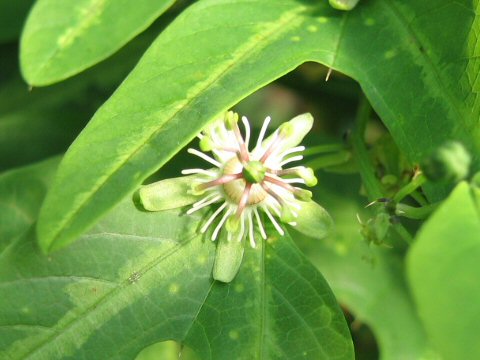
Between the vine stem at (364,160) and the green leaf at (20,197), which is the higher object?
the vine stem at (364,160)

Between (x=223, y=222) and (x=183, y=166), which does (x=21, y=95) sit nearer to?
(x=183, y=166)

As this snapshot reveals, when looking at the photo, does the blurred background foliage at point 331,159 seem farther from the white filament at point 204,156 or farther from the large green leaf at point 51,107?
the white filament at point 204,156

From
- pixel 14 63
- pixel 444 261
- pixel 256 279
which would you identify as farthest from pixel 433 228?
pixel 14 63

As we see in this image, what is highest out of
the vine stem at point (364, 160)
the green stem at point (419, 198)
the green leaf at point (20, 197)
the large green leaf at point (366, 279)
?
the green stem at point (419, 198)

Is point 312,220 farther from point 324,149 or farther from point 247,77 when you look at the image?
point 247,77

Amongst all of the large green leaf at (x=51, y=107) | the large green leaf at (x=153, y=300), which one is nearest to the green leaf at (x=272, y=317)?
the large green leaf at (x=153, y=300)

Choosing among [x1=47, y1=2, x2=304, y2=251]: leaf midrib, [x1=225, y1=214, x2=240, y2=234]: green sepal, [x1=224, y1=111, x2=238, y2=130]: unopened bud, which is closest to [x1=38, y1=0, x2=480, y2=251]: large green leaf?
[x1=47, y1=2, x2=304, y2=251]: leaf midrib

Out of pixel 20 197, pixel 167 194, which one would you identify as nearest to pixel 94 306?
pixel 167 194

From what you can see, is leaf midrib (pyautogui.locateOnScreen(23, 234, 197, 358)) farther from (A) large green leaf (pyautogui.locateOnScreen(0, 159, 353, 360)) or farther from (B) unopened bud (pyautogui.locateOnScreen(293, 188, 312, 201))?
(B) unopened bud (pyautogui.locateOnScreen(293, 188, 312, 201))
